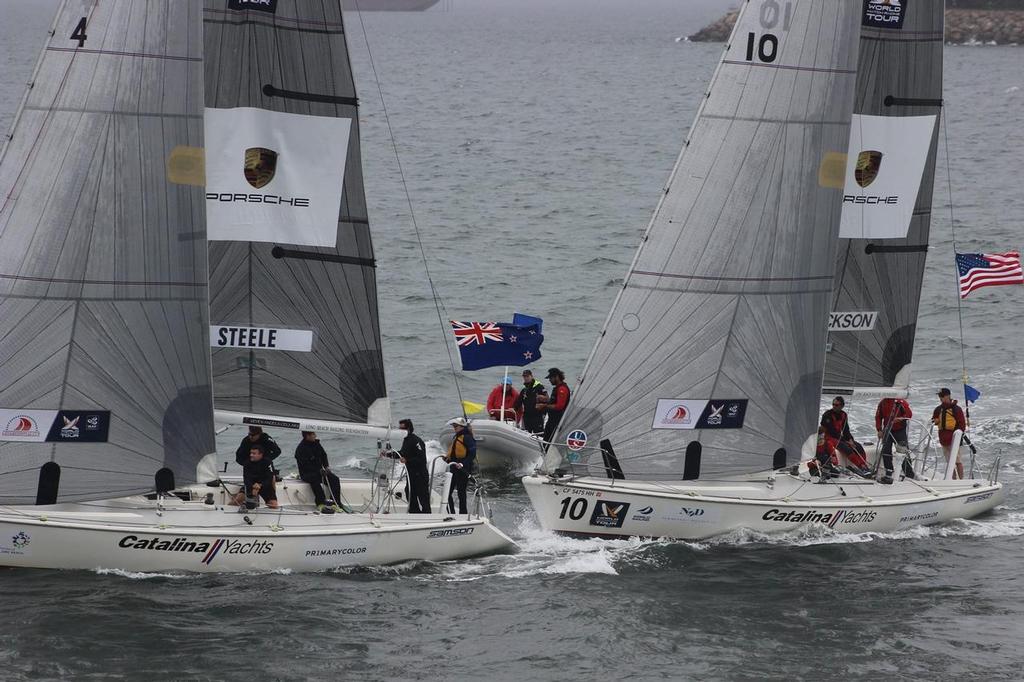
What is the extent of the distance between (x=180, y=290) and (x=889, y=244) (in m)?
11.5

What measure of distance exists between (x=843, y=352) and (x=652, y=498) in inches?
213

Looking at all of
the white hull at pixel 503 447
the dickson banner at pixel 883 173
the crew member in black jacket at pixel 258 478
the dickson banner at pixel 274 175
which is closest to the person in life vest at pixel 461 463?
the crew member in black jacket at pixel 258 478

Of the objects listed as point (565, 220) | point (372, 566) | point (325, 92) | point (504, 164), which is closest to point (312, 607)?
point (372, 566)

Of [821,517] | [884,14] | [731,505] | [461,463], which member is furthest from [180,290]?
[884,14]

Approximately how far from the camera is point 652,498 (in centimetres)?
2206

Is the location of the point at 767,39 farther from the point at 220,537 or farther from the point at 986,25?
the point at 986,25

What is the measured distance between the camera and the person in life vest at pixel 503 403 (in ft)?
91.0

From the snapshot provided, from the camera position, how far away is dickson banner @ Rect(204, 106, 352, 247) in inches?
811

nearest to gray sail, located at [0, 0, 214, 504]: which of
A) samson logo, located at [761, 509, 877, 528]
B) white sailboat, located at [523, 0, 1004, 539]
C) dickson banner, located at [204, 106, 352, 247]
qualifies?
dickson banner, located at [204, 106, 352, 247]

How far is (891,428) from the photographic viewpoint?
24.8 meters

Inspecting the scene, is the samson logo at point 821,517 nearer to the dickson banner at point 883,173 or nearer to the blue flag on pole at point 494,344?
the dickson banner at point 883,173

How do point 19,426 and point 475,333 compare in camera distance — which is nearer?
point 19,426

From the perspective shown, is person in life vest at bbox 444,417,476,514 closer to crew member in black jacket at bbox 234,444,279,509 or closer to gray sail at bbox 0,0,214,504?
crew member in black jacket at bbox 234,444,279,509

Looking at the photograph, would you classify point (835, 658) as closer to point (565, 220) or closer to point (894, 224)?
point (894, 224)
